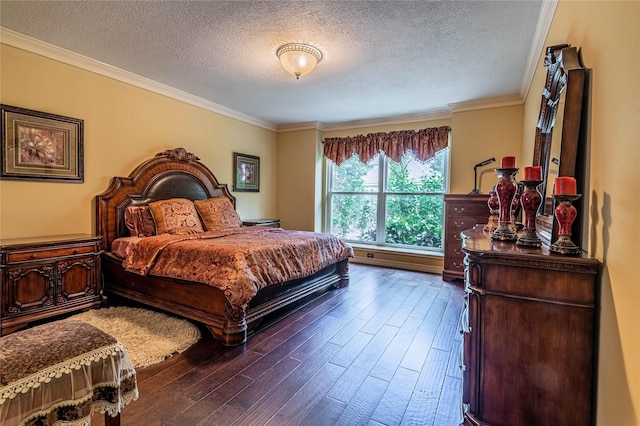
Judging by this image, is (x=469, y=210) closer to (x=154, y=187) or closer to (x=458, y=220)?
(x=458, y=220)

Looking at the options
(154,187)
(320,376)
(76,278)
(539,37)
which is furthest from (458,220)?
(76,278)

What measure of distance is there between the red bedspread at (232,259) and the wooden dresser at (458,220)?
1917 millimetres

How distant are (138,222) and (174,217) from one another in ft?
1.21

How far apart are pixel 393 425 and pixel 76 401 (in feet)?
4.67

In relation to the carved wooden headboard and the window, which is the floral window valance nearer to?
the window

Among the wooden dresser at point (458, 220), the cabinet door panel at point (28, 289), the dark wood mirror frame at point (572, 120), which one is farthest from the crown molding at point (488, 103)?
the cabinet door panel at point (28, 289)

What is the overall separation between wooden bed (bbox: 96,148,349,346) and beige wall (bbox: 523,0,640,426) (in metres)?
2.16

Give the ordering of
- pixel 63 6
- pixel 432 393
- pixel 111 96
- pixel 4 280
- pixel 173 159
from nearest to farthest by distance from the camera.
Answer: pixel 432 393 → pixel 63 6 → pixel 4 280 → pixel 111 96 → pixel 173 159

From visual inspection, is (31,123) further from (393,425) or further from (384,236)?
(384,236)

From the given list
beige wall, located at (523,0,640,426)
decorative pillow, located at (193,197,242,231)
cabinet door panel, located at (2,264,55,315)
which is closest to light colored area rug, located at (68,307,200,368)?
cabinet door panel, located at (2,264,55,315)

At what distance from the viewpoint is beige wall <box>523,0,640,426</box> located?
950mm

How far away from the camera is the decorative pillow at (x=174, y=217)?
349cm

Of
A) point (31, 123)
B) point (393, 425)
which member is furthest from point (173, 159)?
point (393, 425)

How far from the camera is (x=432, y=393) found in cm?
185
